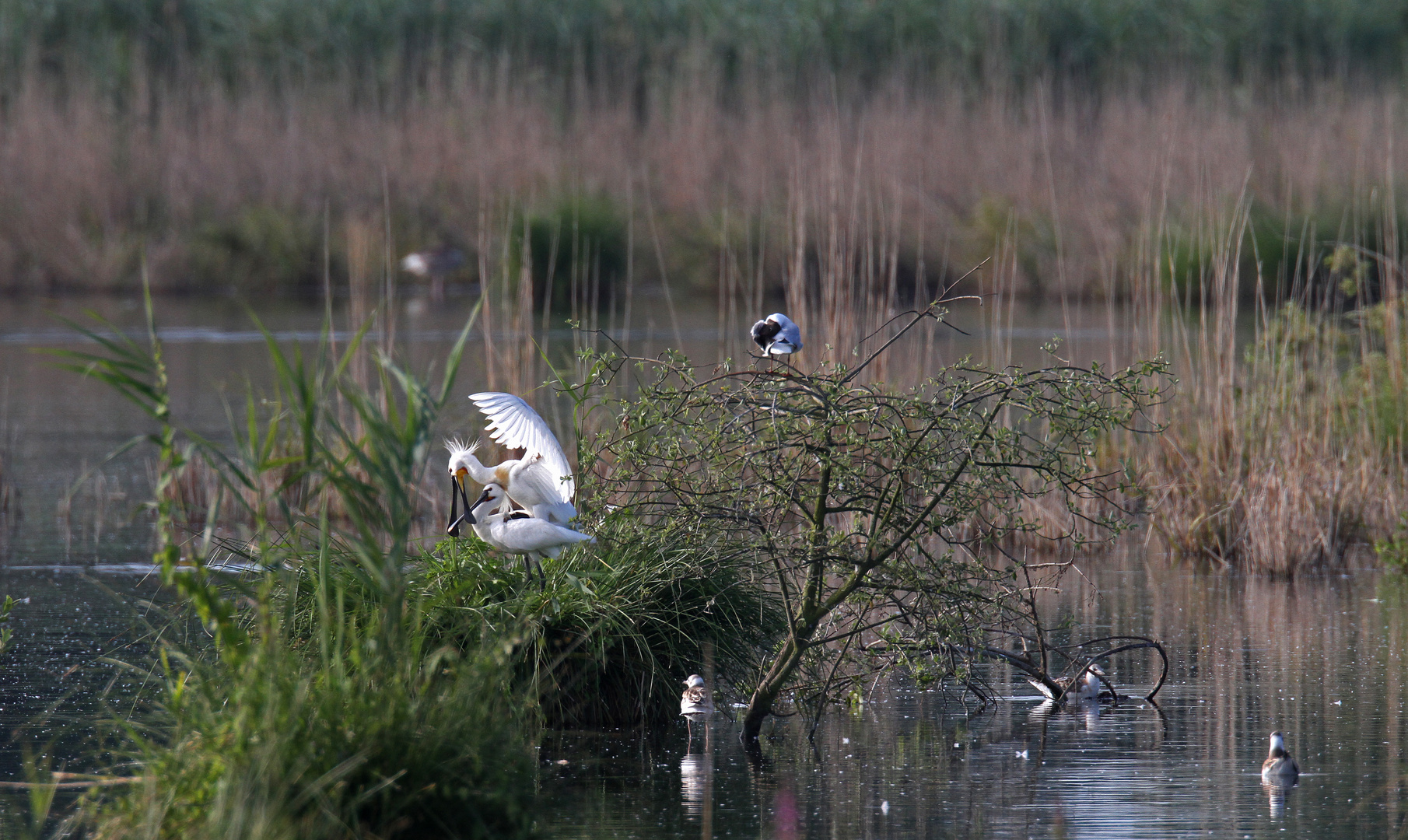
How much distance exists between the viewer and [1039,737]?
602cm

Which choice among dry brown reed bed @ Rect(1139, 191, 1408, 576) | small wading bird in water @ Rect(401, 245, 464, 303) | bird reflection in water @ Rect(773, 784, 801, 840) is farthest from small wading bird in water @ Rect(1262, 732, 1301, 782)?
small wading bird in water @ Rect(401, 245, 464, 303)

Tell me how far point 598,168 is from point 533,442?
20435 millimetres

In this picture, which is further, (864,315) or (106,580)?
(864,315)

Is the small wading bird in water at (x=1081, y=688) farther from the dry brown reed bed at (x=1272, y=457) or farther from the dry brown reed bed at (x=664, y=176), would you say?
the dry brown reed bed at (x=664, y=176)

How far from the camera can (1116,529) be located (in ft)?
18.7

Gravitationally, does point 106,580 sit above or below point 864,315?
below

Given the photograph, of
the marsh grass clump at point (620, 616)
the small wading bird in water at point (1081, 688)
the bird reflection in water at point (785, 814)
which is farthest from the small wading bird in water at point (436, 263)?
the bird reflection in water at point (785, 814)

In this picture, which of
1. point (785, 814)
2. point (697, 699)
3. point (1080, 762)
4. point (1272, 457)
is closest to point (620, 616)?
point (697, 699)

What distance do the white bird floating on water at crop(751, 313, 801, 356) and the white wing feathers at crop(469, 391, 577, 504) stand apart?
3.88 ft

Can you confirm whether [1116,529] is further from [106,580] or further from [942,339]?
[942,339]

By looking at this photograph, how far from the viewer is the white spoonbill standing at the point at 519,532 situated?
570cm

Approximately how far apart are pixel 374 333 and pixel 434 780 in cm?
1545

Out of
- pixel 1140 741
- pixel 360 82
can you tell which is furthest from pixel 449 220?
pixel 1140 741

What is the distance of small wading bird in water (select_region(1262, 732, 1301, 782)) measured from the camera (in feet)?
17.4
